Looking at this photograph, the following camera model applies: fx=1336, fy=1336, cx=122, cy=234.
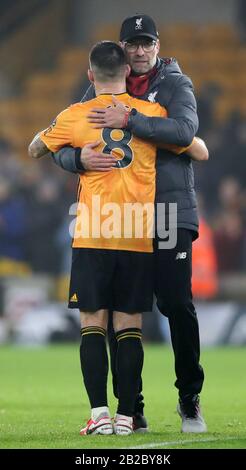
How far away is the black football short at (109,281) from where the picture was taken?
7332 mm

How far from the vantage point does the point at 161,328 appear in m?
17.6

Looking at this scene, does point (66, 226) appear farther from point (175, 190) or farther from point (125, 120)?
point (125, 120)

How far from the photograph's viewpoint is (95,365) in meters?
7.34

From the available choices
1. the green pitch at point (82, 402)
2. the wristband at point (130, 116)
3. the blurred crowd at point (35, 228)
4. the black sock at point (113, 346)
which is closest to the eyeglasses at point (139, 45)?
the wristband at point (130, 116)

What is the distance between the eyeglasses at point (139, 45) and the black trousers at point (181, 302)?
1045 millimetres

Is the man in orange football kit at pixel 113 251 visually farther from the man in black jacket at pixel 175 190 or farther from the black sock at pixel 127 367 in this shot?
the man in black jacket at pixel 175 190

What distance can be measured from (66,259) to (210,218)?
2203 millimetres

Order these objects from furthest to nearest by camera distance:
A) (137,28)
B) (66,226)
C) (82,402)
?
(66,226), (82,402), (137,28)

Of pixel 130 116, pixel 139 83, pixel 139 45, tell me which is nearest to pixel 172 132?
pixel 130 116

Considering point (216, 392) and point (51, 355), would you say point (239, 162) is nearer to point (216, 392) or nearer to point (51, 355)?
point (51, 355)

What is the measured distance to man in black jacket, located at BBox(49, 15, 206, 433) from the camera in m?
7.52

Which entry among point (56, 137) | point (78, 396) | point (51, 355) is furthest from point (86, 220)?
point (51, 355)

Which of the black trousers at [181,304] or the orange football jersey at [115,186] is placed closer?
the orange football jersey at [115,186]

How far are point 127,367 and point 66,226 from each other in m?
11.5
